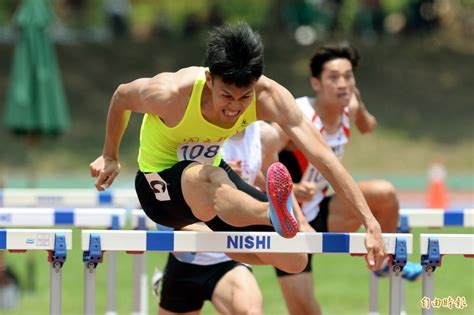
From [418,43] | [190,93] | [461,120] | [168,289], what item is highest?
[418,43]

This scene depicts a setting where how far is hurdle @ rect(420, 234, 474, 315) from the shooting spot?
536cm

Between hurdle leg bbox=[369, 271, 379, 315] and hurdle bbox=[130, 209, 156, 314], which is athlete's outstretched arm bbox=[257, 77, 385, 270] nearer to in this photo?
hurdle bbox=[130, 209, 156, 314]

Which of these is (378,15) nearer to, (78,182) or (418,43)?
(418,43)

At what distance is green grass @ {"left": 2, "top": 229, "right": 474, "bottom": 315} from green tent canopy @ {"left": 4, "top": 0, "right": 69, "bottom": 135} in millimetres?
1443

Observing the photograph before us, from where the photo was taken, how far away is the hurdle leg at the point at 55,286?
5336mm

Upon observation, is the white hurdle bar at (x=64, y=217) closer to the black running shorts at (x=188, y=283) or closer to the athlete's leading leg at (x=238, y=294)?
the black running shorts at (x=188, y=283)

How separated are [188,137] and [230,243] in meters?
0.75

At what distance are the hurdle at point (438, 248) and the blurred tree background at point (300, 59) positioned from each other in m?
15.8

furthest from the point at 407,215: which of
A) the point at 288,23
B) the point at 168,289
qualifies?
the point at 288,23

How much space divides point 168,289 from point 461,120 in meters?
17.9

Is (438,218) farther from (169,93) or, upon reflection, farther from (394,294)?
(169,93)

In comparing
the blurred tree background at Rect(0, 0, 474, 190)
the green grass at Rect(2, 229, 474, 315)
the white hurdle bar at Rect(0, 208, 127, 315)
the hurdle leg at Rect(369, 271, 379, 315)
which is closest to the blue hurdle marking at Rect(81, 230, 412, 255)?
the white hurdle bar at Rect(0, 208, 127, 315)

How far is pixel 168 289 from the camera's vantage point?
6719 millimetres

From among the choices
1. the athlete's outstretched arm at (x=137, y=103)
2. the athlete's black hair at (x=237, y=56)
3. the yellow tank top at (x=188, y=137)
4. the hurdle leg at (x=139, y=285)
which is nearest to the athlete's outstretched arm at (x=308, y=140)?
the yellow tank top at (x=188, y=137)
